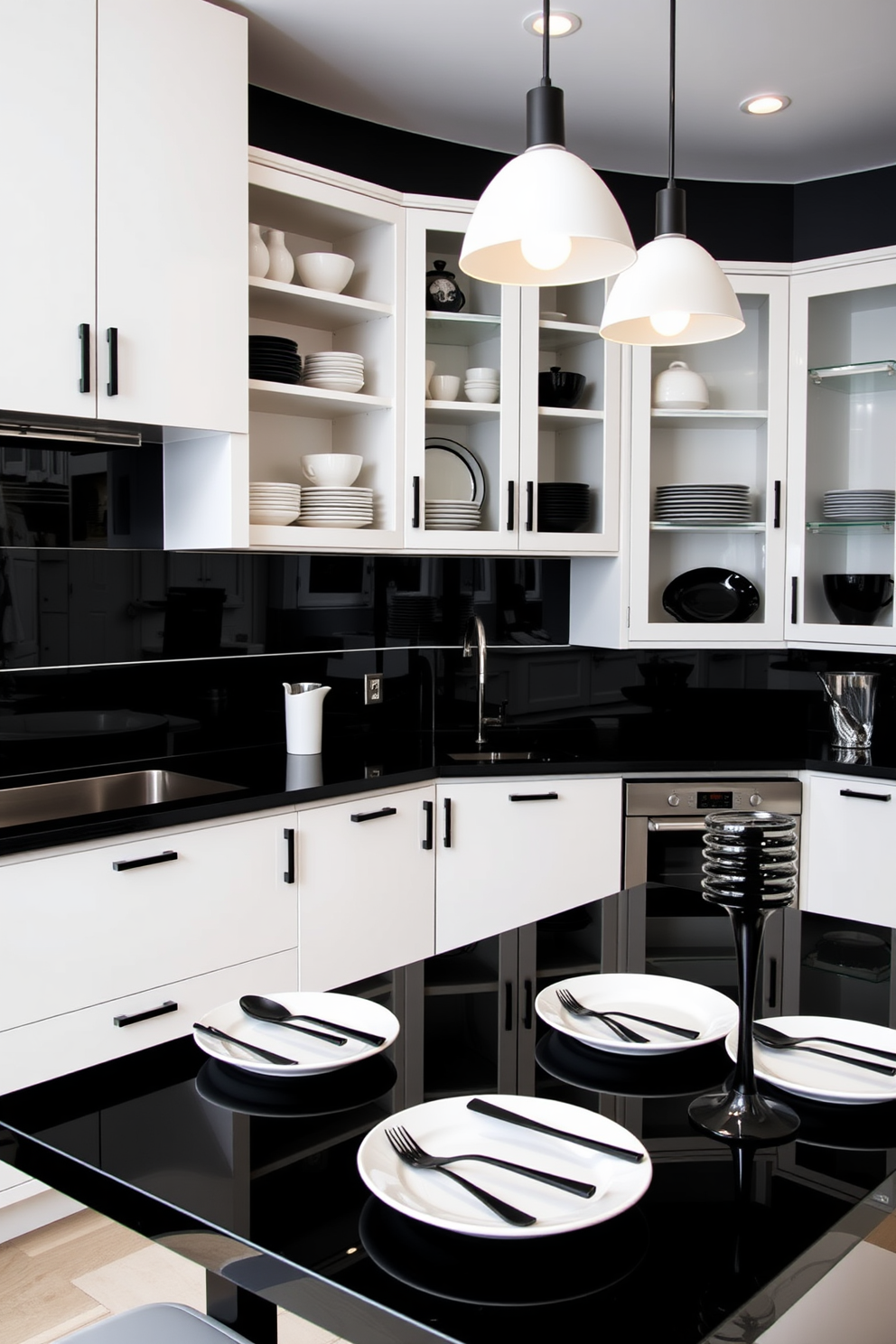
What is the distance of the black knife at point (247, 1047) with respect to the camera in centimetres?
124

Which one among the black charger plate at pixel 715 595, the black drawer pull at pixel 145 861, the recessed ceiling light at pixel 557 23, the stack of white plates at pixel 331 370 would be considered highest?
the recessed ceiling light at pixel 557 23

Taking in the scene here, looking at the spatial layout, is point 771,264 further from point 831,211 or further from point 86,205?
point 86,205

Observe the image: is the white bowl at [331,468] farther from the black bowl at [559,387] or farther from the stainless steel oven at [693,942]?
the stainless steel oven at [693,942]

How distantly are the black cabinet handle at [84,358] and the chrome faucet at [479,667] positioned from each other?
156 centimetres

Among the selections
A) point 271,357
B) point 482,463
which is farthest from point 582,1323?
point 482,463

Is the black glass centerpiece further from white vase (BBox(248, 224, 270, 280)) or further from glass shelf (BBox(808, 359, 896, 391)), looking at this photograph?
glass shelf (BBox(808, 359, 896, 391))

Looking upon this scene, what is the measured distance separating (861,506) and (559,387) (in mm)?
1063

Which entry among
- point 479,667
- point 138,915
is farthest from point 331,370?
point 138,915

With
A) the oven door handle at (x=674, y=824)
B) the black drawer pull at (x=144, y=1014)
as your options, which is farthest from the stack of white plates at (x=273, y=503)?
the oven door handle at (x=674, y=824)

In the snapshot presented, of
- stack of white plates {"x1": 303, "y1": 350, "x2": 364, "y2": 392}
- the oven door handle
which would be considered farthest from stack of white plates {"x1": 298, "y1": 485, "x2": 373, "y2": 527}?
the oven door handle

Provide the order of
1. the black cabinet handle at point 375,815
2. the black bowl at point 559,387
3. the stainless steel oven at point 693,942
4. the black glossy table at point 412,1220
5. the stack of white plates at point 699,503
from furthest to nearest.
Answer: the stack of white plates at point 699,503 < the black bowl at point 559,387 < the black cabinet handle at point 375,815 < the stainless steel oven at point 693,942 < the black glossy table at point 412,1220

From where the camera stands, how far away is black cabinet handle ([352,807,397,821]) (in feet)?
9.71

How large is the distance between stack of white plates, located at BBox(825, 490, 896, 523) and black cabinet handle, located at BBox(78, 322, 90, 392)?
7.91ft

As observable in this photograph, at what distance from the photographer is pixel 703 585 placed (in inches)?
151
